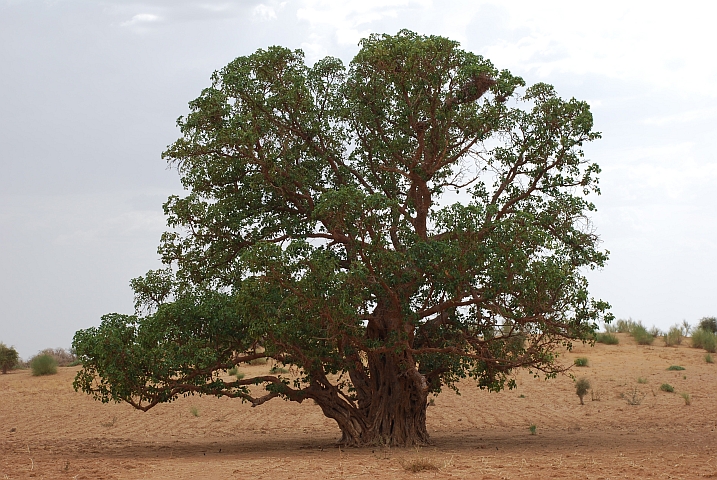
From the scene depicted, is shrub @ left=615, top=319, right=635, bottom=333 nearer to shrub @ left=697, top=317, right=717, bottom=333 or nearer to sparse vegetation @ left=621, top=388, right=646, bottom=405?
shrub @ left=697, top=317, right=717, bottom=333

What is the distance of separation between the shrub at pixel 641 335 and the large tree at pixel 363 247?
2984 centimetres

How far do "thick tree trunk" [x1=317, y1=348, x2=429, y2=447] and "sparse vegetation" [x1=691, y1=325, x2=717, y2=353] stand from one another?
97.8 ft

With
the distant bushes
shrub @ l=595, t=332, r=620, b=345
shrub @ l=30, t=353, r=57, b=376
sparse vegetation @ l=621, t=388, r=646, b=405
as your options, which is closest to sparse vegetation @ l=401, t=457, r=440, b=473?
sparse vegetation @ l=621, t=388, r=646, b=405

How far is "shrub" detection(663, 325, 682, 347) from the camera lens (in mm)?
45969

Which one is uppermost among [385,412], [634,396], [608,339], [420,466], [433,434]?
[608,339]

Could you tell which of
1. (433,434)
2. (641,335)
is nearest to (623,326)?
(641,335)

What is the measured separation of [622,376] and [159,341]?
23669mm

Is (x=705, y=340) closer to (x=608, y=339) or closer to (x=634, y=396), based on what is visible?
(x=608, y=339)

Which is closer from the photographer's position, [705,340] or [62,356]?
[705,340]

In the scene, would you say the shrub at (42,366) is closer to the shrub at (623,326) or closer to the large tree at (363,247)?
the large tree at (363,247)

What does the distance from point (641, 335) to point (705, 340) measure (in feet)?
11.8

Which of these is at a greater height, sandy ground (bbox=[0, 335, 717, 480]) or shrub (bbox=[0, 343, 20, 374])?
shrub (bbox=[0, 343, 20, 374])

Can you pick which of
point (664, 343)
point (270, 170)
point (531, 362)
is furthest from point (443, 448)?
point (664, 343)

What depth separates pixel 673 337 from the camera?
46.7 meters
